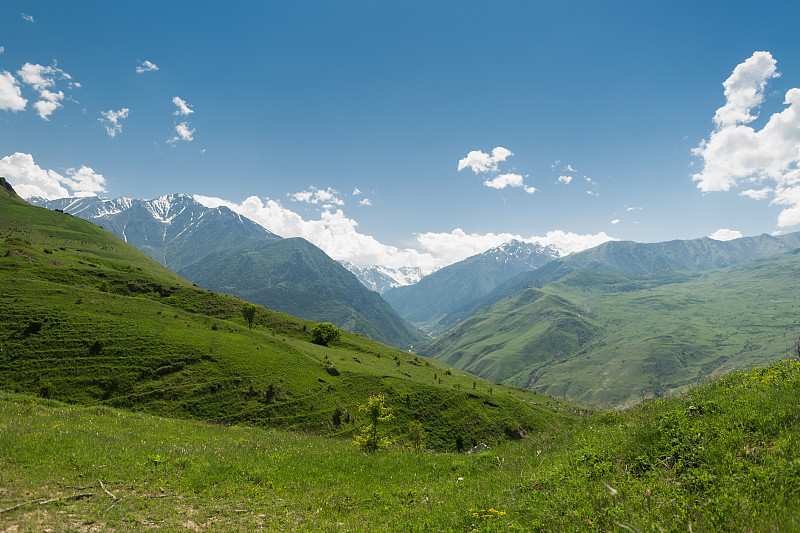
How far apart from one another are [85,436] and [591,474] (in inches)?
964

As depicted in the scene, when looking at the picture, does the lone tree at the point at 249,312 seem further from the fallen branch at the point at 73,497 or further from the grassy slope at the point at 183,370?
the fallen branch at the point at 73,497

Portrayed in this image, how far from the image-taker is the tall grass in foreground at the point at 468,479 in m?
6.30

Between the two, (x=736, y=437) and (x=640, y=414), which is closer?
(x=736, y=437)

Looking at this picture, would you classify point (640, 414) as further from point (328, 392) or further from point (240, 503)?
point (328, 392)

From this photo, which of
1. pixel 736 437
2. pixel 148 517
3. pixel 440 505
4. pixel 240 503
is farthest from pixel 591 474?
pixel 148 517

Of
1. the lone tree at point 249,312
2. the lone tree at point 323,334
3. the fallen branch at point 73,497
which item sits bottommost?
the lone tree at point 323,334

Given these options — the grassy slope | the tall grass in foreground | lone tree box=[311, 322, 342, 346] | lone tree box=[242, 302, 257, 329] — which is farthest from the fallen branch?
lone tree box=[311, 322, 342, 346]

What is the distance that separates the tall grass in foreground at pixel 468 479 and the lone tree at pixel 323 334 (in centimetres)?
7789

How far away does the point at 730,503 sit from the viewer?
550 cm

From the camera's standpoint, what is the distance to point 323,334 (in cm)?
9631

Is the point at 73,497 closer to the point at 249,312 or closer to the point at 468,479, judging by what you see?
the point at 468,479

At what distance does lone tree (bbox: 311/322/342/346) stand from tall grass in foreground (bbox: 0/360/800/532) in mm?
77887

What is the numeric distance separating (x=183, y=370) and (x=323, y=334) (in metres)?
47.0

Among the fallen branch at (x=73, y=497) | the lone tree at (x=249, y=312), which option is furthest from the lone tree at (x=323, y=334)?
the fallen branch at (x=73, y=497)
